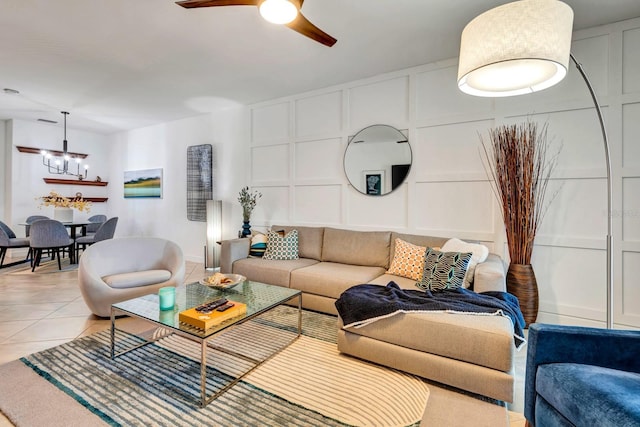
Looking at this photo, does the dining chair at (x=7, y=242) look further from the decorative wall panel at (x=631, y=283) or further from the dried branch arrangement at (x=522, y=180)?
the decorative wall panel at (x=631, y=283)

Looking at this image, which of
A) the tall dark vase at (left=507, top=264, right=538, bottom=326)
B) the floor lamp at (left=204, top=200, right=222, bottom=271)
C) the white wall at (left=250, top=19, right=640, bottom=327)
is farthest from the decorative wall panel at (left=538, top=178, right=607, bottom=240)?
the floor lamp at (left=204, top=200, right=222, bottom=271)

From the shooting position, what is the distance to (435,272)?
7.77 feet

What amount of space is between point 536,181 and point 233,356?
300 cm

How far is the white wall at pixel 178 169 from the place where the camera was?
191 inches

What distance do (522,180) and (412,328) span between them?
1738mm

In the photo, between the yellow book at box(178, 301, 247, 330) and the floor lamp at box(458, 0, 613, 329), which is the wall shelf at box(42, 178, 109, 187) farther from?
the floor lamp at box(458, 0, 613, 329)

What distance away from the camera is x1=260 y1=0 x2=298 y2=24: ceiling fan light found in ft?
5.46

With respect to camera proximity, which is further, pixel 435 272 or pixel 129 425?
pixel 435 272

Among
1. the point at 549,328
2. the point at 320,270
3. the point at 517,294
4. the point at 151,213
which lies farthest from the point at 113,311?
the point at 151,213

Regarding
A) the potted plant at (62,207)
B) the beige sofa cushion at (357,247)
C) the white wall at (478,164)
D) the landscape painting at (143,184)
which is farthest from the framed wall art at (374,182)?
the potted plant at (62,207)

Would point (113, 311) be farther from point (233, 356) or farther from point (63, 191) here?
point (63, 191)

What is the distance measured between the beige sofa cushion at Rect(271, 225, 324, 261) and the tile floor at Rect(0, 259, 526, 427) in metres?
1.77

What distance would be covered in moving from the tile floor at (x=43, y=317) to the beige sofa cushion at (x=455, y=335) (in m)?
0.36

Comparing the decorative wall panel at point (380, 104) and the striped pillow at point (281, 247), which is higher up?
Result: the decorative wall panel at point (380, 104)
